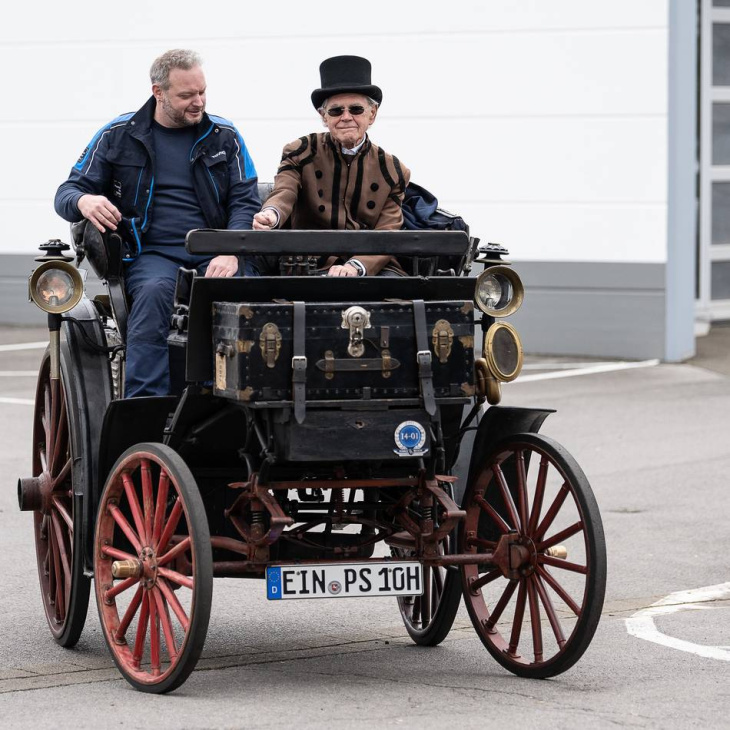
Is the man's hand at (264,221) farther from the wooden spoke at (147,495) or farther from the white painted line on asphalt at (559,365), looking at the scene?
the white painted line on asphalt at (559,365)

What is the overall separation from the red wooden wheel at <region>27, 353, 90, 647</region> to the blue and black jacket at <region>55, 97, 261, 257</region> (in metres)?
0.68

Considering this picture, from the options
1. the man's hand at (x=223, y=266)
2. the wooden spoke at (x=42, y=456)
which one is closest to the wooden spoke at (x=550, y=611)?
the man's hand at (x=223, y=266)

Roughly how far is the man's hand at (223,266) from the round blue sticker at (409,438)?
3.61ft

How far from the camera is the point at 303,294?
16.9 ft

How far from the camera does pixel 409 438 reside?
5.02 meters

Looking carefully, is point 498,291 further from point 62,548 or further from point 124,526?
point 62,548

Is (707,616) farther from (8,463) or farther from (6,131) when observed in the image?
(6,131)

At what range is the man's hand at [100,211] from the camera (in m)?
5.87

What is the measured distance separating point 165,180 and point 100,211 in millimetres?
357

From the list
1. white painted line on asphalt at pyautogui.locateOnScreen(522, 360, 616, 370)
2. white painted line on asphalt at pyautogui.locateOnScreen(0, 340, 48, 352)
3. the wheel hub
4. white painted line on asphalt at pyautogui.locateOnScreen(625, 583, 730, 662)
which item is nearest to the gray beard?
the wheel hub

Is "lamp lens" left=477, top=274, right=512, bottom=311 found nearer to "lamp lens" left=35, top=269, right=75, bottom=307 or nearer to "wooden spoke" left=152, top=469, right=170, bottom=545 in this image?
"wooden spoke" left=152, top=469, right=170, bottom=545

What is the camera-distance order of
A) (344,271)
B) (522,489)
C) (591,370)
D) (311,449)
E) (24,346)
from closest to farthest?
(311,449), (522,489), (344,271), (591,370), (24,346)

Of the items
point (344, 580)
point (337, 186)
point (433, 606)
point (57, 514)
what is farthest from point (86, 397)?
point (433, 606)

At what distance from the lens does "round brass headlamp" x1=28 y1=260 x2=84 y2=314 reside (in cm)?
576
